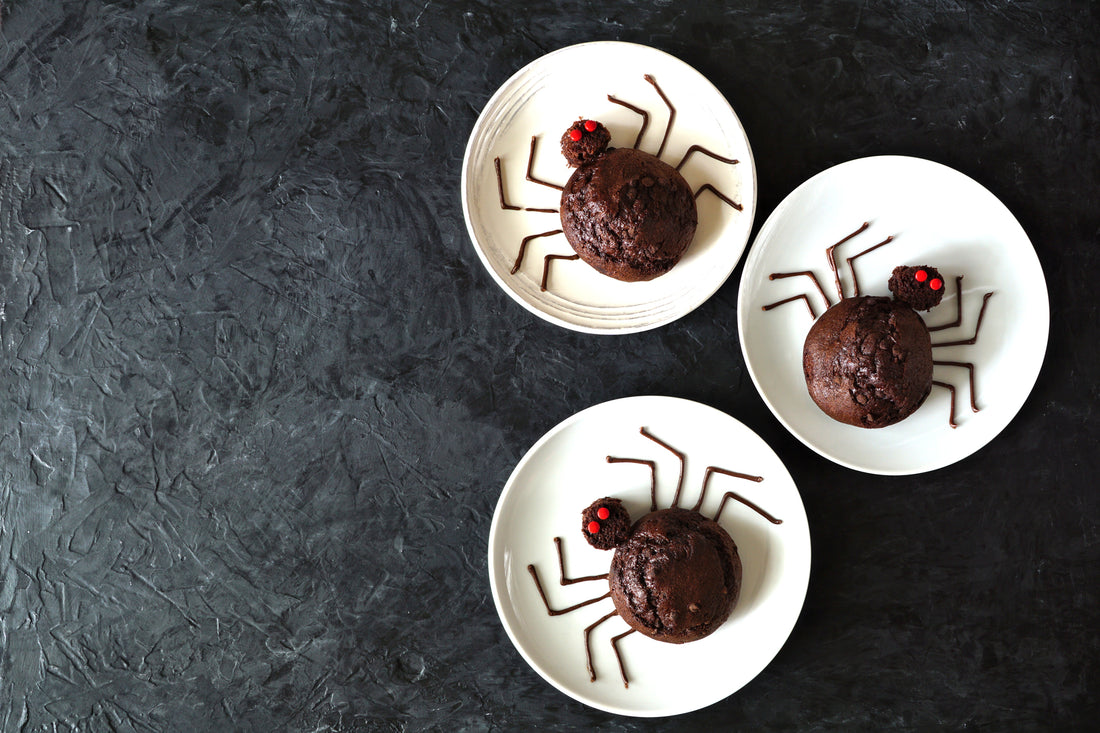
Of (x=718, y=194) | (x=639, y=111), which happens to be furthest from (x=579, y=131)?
(x=718, y=194)

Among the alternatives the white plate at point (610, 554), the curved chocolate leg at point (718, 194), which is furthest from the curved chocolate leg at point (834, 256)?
the white plate at point (610, 554)

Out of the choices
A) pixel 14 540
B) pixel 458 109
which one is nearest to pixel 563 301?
pixel 458 109

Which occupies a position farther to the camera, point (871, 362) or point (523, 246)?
point (523, 246)

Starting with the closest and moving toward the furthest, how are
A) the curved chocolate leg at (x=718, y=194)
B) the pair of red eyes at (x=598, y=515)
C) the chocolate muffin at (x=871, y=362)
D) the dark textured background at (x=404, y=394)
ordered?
the chocolate muffin at (x=871, y=362)
the pair of red eyes at (x=598, y=515)
the curved chocolate leg at (x=718, y=194)
the dark textured background at (x=404, y=394)

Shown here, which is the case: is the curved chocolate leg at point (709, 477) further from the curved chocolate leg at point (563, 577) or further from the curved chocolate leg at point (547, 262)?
the curved chocolate leg at point (547, 262)

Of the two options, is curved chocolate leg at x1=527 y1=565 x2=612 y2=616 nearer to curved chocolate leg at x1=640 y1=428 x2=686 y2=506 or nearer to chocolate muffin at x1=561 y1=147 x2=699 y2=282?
curved chocolate leg at x1=640 y1=428 x2=686 y2=506

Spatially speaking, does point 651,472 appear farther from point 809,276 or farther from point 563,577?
point 809,276
